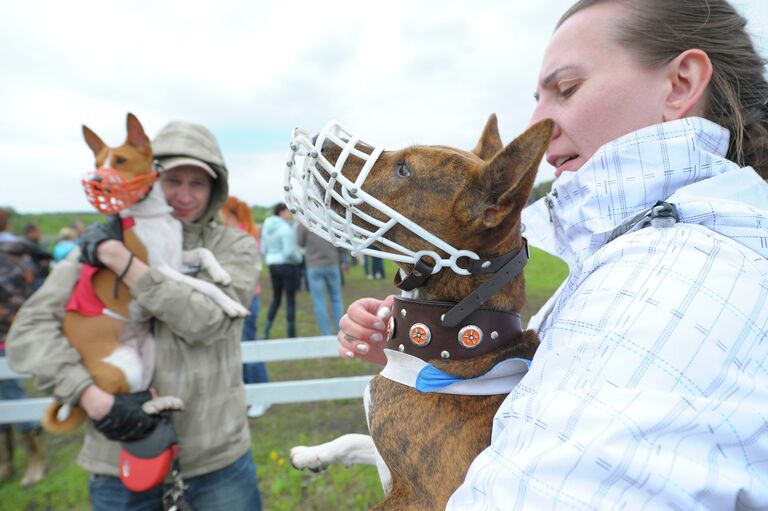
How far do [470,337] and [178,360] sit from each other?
1.81 meters

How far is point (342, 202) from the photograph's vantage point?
4.13 ft

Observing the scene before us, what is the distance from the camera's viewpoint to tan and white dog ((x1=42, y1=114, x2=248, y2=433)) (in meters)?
2.41

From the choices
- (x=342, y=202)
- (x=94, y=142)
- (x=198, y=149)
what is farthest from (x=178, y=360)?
(x=342, y=202)

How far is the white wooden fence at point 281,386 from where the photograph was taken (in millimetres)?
3977

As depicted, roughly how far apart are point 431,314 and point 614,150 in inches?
23.2

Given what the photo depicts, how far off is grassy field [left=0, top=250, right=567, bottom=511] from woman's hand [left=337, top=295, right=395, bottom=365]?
2.47m

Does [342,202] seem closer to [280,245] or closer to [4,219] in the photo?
[4,219]

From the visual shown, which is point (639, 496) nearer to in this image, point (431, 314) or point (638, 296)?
point (638, 296)

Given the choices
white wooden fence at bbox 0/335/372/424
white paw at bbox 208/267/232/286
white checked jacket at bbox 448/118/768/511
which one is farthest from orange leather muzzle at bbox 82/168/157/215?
white checked jacket at bbox 448/118/768/511

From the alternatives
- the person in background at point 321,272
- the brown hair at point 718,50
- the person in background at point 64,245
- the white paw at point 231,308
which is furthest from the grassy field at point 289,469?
the person in background at point 64,245

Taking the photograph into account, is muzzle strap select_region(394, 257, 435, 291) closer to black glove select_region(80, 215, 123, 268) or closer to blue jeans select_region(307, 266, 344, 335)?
black glove select_region(80, 215, 123, 268)

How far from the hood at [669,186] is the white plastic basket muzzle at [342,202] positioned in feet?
0.98

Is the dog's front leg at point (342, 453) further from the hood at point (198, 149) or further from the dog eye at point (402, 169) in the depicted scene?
the hood at point (198, 149)

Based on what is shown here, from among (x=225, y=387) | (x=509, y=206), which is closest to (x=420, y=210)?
(x=509, y=206)
